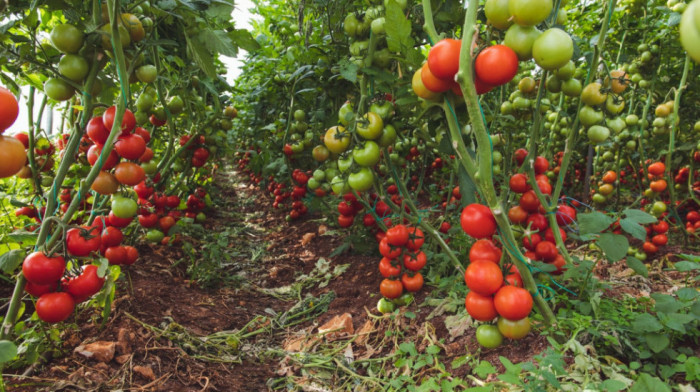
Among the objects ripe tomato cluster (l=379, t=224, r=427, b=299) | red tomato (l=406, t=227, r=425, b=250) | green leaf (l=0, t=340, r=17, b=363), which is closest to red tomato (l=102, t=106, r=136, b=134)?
green leaf (l=0, t=340, r=17, b=363)

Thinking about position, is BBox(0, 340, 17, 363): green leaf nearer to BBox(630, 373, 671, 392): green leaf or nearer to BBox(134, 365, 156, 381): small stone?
BBox(134, 365, 156, 381): small stone

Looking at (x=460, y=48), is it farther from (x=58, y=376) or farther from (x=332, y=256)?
(x=332, y=256)

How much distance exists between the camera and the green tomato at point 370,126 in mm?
1703

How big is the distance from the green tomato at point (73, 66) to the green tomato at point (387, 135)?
1155mm

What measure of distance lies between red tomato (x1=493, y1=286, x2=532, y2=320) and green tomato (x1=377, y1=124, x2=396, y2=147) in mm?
823

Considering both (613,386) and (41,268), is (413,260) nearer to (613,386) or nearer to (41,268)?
(613,386)

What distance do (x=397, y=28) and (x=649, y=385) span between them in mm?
1305

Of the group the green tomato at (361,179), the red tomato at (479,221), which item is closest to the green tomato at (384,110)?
the green tomato at (361,179)

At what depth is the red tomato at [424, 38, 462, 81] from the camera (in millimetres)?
1109

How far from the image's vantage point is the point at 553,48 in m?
0.99

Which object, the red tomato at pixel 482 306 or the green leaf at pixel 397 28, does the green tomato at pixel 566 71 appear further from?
the red tomato at pixel 482 306

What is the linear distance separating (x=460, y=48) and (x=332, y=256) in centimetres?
226

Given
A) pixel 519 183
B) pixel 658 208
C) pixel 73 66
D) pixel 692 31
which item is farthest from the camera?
pixel 658 208

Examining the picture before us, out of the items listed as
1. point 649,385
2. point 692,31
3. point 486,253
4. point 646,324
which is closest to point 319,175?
point 486,253
